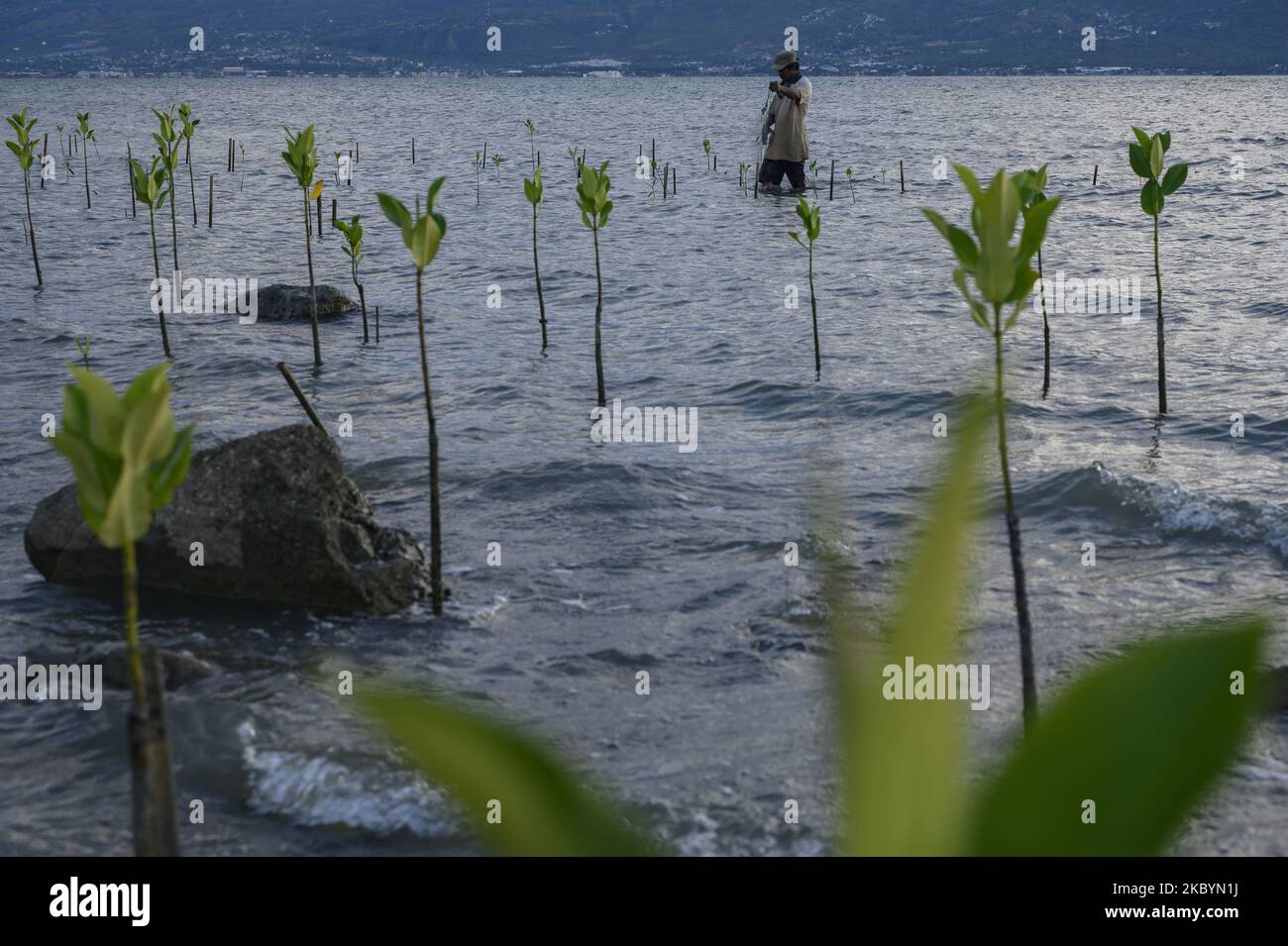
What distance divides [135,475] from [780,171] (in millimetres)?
30688

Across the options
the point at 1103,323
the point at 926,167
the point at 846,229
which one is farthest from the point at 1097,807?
the point at 926,167

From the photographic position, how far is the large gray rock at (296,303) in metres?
18.7

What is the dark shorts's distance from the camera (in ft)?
101

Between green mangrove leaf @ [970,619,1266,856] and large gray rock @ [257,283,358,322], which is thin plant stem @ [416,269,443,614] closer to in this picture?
green mangrove leaf @ [970,619,1266,856]

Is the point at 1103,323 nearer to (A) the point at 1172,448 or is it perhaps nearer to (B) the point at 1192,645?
(A) the point at 1172,448

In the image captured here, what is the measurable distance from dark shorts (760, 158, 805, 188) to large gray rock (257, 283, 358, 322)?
1468cm

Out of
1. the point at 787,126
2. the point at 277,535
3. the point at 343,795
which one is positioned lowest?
the point at 343,795

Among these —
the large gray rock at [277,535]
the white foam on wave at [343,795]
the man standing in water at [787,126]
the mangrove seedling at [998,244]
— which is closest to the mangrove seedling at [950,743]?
the mangrove seedling at [998,244]

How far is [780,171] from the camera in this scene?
3109 centimetres

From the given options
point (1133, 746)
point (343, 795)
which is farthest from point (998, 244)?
point (343, 795)

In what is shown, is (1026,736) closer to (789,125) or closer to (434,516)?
(434,516)

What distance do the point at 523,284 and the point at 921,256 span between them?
7.77 metres

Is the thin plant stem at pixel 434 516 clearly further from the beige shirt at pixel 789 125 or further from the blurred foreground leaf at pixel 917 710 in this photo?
the beige shirt at pixel 789 125

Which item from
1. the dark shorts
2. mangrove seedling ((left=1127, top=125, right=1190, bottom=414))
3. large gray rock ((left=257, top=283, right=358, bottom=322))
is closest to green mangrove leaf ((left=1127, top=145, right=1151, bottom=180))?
mangrove seedling ((left=1127, top=125, right=1190, bottom=414))
